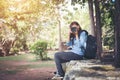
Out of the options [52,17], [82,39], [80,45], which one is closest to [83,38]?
[82,39]

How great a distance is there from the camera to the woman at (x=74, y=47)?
8000 millimetres

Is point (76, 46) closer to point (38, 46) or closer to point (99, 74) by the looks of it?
point (99, 74)

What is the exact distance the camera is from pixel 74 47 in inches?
320

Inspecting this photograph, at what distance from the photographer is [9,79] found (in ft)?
38.5

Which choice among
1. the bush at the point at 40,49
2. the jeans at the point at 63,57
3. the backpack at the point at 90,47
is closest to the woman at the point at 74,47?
the jeans at the point at 63,57

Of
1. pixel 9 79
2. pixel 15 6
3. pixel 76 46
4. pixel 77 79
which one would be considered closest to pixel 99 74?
pixel 77 79

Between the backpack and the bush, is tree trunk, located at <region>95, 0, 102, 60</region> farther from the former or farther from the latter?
the bush

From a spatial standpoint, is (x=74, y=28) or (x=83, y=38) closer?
(x=83, y=38)

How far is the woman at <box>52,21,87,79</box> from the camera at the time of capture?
26.2 ft

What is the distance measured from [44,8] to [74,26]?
15.1 m

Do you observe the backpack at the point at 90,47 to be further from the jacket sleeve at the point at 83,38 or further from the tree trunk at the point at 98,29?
the tree trunk at the point at 98,29

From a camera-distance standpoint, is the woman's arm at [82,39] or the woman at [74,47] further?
the woman at [74,47]

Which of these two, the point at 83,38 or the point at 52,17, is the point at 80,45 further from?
the point at 52,17

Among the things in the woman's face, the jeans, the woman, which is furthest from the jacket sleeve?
the jeans
